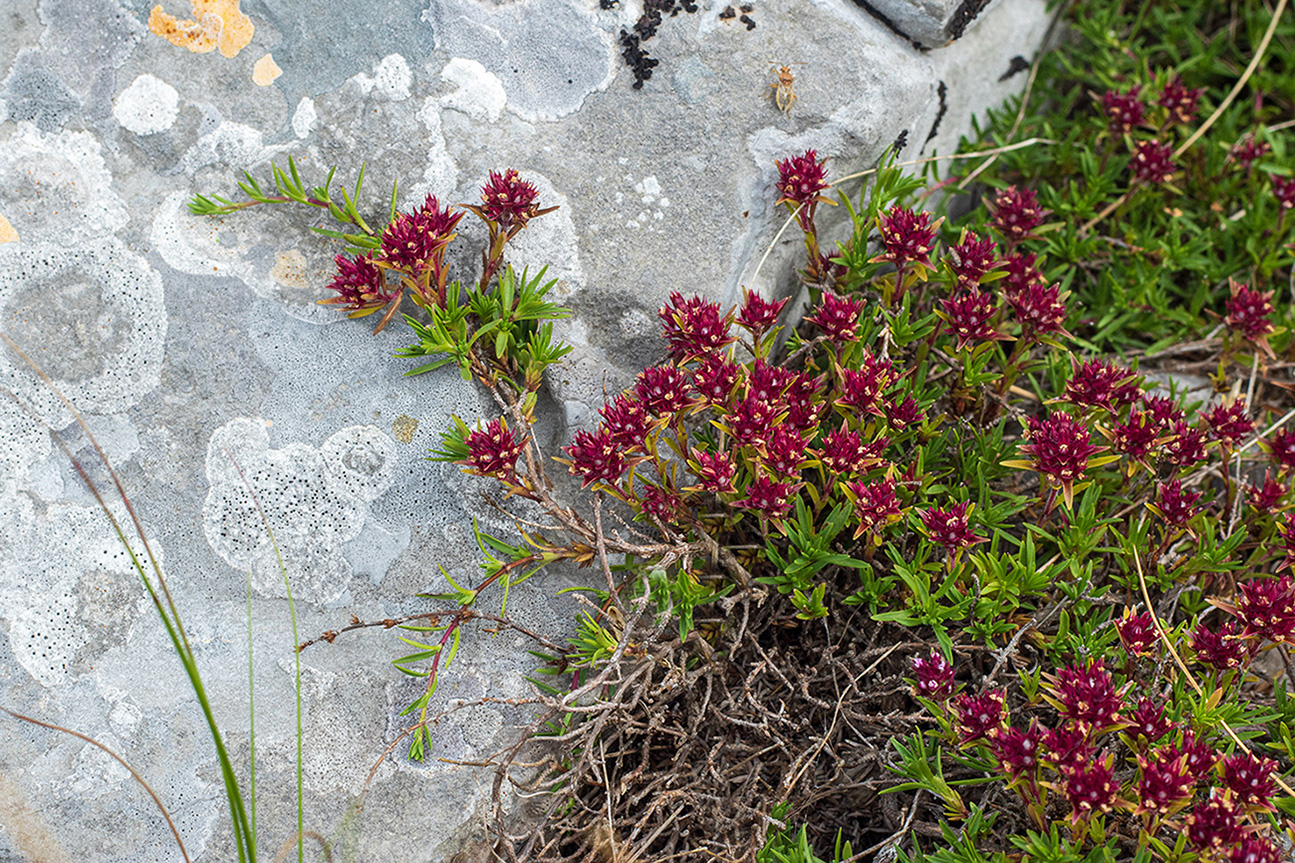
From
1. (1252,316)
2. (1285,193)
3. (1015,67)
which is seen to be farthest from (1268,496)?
(1015,67)

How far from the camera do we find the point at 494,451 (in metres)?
2.95

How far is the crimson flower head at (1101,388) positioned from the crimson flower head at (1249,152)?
5.74 feet

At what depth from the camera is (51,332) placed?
3.19 meters

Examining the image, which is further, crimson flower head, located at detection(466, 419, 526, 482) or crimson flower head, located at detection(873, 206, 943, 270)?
crimson flower head, located at detection(873, 206, 943, 270)

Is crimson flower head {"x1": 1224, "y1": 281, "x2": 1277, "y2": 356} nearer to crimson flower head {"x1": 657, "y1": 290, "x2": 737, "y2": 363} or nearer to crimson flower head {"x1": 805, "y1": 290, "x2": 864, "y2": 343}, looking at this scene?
crimson flower head {"x1": 805, "y1": 290, "x2": 864, "y2": 343}

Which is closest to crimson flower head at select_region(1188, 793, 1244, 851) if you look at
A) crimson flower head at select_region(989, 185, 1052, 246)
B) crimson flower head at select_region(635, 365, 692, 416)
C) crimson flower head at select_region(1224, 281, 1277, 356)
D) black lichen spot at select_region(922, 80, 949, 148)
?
crimson flower head at select_region(635, 365, 692, 416)

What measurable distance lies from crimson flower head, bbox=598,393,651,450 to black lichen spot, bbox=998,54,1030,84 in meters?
2.69

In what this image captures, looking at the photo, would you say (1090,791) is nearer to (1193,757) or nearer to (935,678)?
(1193,757)

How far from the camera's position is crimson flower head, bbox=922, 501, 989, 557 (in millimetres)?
2975

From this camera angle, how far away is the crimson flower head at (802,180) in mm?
3285

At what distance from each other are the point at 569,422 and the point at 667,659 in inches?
35.0

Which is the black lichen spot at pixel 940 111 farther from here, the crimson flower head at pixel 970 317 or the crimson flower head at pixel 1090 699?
the crimson flower head at pixel 1090 699

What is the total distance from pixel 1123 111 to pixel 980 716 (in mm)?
2965

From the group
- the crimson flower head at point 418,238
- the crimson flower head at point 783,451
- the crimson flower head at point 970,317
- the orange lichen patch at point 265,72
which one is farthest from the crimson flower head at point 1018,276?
the orange lichen patch at point 265,72
